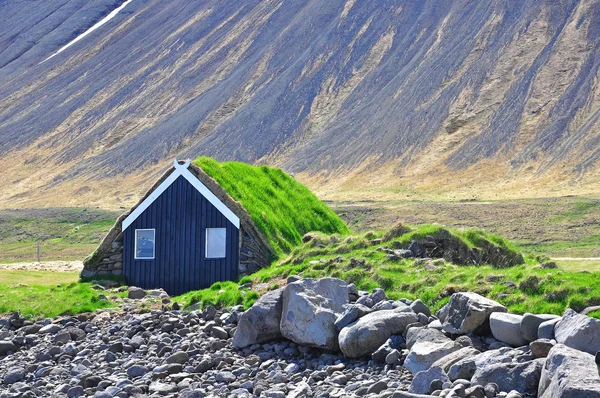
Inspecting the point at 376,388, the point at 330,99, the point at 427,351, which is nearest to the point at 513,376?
the point at 427,351

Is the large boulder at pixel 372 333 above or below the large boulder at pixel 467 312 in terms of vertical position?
below

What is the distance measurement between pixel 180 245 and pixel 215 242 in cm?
109

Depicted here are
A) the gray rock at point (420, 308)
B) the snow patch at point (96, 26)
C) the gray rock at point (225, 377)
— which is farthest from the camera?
the snow patch at point (96, 26)

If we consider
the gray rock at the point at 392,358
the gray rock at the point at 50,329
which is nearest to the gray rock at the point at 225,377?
the gray rock at the point at 392,358

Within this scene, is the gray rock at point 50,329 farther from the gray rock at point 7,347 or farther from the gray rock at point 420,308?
the gray rock at point 420,308

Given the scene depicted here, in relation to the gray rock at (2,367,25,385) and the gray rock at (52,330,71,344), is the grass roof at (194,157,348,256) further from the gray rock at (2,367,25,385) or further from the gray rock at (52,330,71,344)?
the gray rock at (2,367,25,385)

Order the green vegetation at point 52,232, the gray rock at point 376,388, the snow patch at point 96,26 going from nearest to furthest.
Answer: the gray rock at point 376,388 < the green vegetation at point 52,232 < the snow patch at point 96,26

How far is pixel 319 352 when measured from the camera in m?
14.1

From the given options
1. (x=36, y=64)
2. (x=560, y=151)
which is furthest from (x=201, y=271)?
(x=36, y=64)

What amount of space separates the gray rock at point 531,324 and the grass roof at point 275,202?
541 inches

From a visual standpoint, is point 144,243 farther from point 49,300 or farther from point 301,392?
point 301,392

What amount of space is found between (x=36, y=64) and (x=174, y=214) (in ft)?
473

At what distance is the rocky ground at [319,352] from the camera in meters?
10.7

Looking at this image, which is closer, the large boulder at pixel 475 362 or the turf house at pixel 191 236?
the large boulder at pixel 475 362
